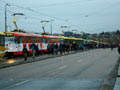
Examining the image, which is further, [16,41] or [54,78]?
[16,41]

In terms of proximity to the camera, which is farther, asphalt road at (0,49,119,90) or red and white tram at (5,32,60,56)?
red and white tram at (5,32,60,56)

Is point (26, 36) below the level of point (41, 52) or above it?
above

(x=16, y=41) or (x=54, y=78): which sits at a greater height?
(x=16, y=41)

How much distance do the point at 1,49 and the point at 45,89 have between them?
64.1 ft

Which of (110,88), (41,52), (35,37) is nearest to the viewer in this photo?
(110,88)

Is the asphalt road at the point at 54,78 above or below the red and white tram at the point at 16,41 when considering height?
below

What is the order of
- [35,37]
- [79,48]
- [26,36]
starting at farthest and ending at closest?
1. [79,48]
2. [35,37]
3. [26,36]

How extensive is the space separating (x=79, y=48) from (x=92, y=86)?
6214cm

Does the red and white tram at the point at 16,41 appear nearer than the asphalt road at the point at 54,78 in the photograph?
No

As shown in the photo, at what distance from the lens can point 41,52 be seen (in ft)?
158

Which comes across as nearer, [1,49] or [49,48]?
[1,49]

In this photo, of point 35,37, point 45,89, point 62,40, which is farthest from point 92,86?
point 62,40

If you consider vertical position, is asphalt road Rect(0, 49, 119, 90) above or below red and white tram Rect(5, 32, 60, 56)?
below

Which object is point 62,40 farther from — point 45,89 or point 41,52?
point 45,89
